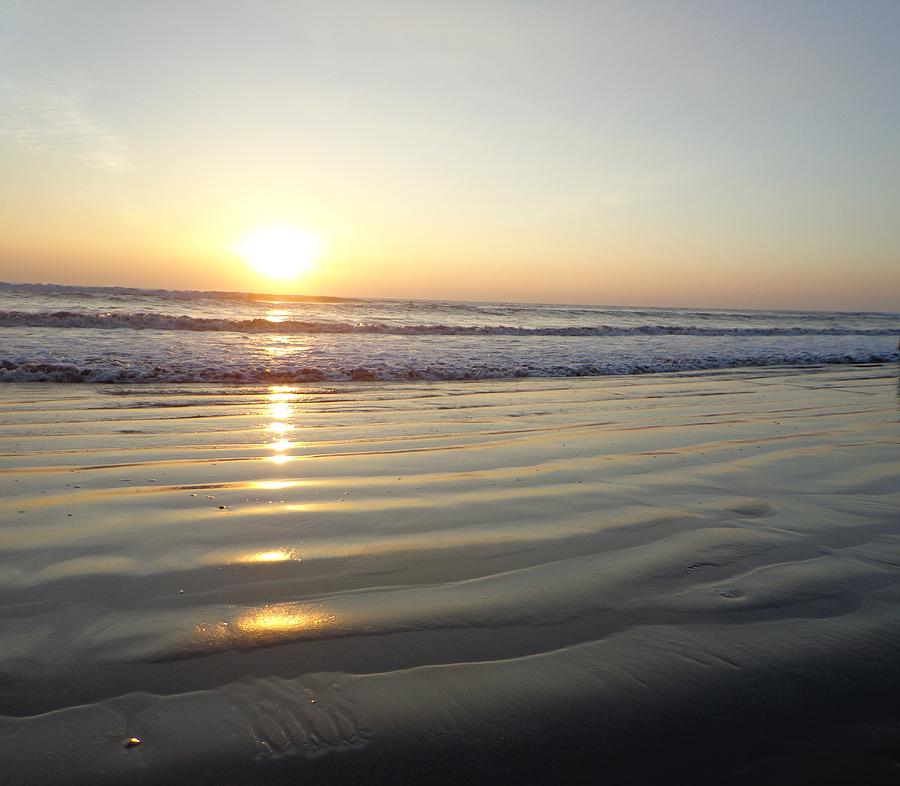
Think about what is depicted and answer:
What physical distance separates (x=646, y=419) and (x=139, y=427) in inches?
195

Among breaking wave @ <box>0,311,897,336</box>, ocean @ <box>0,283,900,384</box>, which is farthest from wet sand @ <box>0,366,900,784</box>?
breaking wave @ <box>0,311,897,336</box>

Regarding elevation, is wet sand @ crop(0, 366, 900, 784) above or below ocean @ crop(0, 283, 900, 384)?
below

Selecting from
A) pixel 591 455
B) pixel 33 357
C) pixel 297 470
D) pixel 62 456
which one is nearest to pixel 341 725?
pixel 297 470

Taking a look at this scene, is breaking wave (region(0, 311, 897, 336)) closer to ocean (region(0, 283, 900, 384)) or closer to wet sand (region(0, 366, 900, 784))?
ocean (region(0, 283, 900, 384))

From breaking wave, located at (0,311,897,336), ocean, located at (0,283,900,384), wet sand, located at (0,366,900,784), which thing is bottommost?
wet sand, located at (0,366,900,784)

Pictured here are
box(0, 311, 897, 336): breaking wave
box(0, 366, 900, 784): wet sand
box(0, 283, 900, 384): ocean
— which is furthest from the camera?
box(0, 311, 897, 336): breaking wave

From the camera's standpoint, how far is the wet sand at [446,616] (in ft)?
5.05

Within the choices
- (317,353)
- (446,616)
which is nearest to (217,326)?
(317,353)

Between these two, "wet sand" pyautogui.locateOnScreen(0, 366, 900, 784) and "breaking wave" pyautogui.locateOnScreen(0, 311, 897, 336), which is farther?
"breaking wave" pyautogui.locateOnScreen(0, 311, 897, 336)

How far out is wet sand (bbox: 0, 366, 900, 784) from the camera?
154 cm

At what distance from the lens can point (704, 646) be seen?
2.02 m

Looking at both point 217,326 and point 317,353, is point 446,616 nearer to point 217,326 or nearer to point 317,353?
point 317,353

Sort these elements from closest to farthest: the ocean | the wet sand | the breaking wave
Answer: the wet sand → the ocean → the breaking wave

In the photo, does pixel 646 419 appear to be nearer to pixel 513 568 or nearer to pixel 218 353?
pixel 513 568
